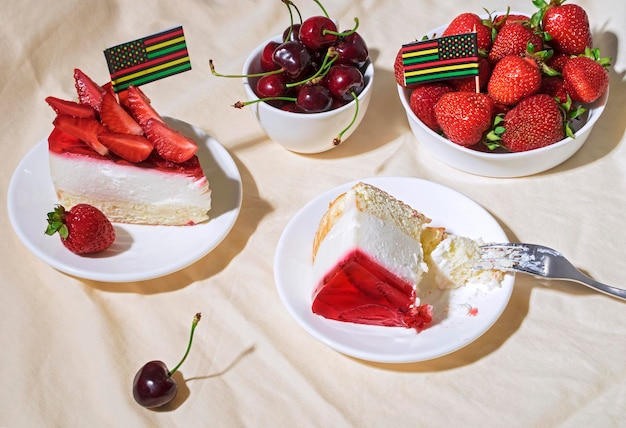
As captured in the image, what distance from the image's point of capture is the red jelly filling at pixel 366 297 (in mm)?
1288

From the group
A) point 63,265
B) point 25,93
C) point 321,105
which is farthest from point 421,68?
point 25,93

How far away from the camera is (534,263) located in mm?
1422

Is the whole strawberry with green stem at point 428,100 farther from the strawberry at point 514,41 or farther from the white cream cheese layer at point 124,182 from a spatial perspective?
the white cream cheese layer at point 124,182

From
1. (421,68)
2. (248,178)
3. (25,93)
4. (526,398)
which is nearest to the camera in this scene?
(526,398)

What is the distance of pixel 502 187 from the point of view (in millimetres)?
1743

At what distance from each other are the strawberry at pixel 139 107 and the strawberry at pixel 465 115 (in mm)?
720

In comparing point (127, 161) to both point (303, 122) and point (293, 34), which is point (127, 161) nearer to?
point (303, 122)

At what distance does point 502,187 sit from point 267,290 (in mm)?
696

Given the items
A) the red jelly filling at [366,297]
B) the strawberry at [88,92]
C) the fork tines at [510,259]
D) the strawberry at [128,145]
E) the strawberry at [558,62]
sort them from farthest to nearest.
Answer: the strawberry at [558,62], the strawberry at [88,92], the strawberry at [128,145], the fork tines at [510,259], the red jelly filling at [366,297]

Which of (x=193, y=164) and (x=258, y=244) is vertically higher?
(x=193, y=164)

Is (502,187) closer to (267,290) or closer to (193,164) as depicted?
(267,290)

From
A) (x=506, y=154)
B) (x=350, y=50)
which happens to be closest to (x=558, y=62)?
(x=506, y=154)

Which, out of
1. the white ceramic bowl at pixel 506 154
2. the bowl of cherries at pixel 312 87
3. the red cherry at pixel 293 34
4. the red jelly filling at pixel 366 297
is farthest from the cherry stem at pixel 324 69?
the red jelly filling at pixel 366 297

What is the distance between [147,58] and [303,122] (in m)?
0.42
